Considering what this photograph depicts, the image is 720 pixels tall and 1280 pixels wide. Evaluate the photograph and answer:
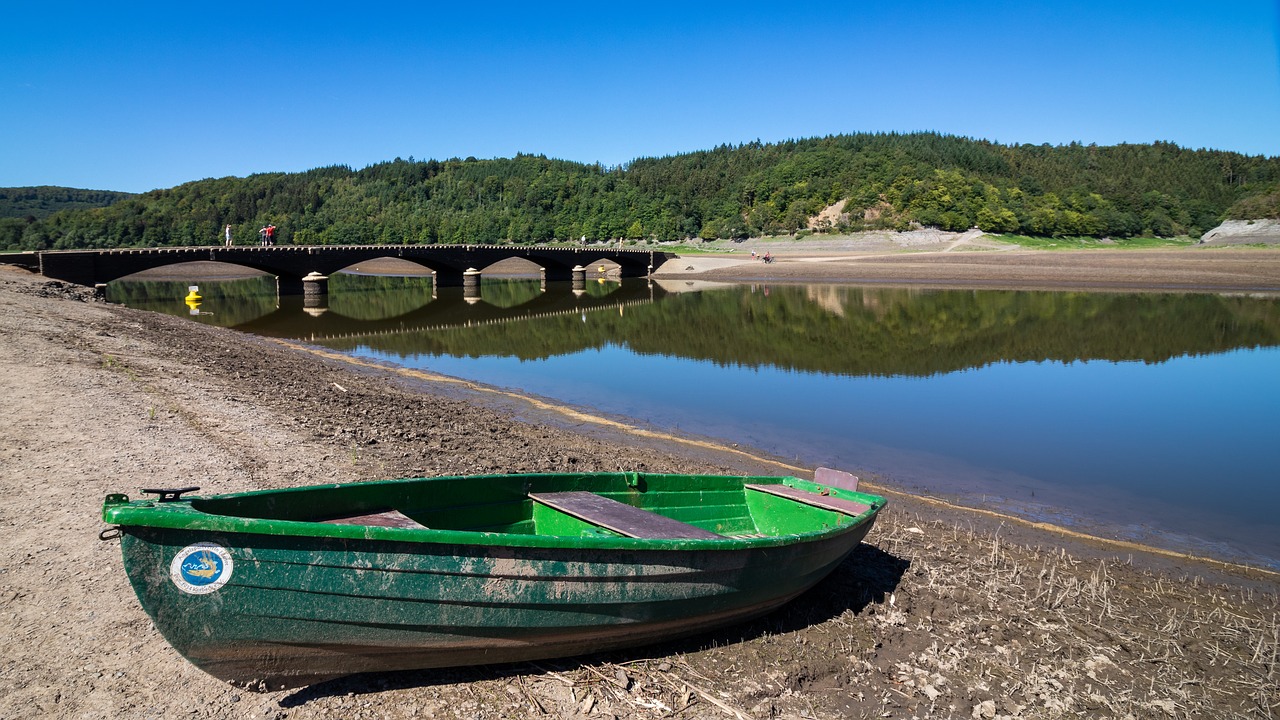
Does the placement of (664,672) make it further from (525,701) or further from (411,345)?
(411,345)

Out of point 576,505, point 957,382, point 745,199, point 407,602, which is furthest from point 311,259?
point 745,199

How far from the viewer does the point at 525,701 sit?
5.64 m

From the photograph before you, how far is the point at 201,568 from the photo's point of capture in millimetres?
4785

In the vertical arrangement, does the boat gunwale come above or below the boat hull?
above

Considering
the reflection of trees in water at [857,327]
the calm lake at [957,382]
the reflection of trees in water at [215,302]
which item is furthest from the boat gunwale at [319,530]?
the reflection of trees in water at [215,302]

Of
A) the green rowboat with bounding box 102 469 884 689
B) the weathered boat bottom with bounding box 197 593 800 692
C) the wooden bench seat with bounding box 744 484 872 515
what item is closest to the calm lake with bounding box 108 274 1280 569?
the wooden bench seat with bounding box 744 484 872 515

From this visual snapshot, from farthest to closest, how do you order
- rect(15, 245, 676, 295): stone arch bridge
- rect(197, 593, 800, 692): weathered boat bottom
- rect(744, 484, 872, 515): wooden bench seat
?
rect(15, 245, 676, 295): stone arch bridge, rect(744, 484, 872, 515): wooden bench seat, rect(197, 593, 800, 692): weathered boat bottom

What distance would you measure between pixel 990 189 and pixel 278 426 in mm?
127790

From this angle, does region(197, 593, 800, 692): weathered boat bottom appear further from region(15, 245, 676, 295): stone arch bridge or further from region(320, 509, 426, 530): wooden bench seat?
region(15, 245, 676, 295): stone arch bridge

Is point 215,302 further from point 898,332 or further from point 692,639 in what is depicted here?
point 692,639

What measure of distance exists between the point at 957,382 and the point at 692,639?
1850cm

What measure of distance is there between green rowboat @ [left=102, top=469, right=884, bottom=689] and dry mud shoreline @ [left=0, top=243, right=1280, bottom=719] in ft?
1.08

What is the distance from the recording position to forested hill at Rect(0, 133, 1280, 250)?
117 meters

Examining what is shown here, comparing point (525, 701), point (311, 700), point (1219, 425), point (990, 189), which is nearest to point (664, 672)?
point (525, 701)
